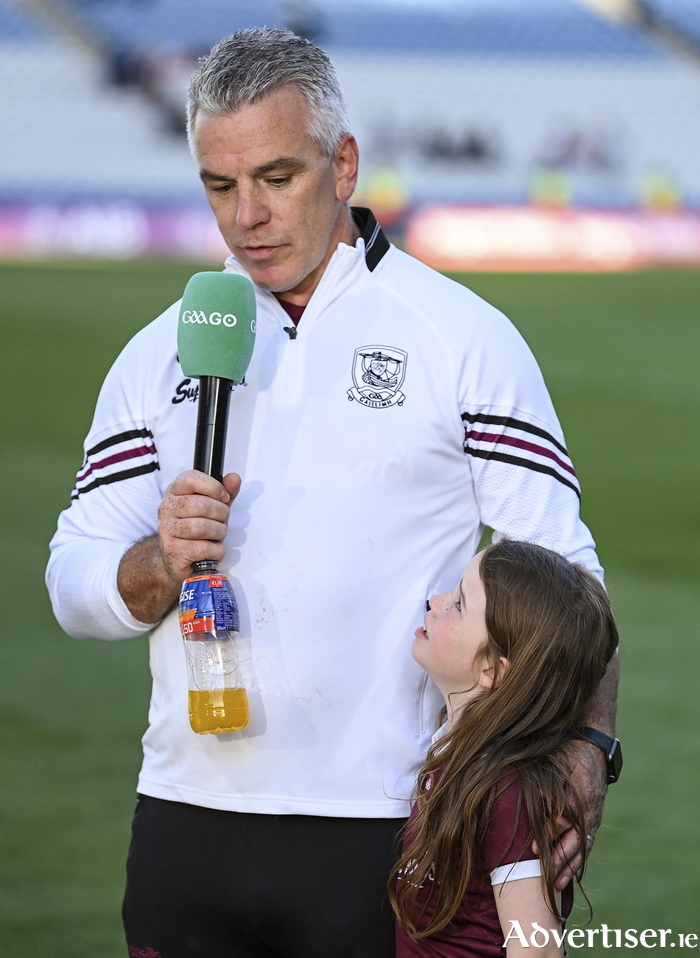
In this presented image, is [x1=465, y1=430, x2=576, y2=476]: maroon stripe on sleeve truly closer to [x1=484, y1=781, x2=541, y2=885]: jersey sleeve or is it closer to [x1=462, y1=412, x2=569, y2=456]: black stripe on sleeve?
[x1=462, y1=412, x2=569, y2=456]: black stripe on sleeve

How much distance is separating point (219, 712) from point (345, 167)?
3.34ft

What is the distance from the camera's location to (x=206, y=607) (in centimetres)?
189

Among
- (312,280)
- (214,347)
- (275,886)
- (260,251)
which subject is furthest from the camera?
(312,280)

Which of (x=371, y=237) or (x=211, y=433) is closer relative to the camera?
(x=211, y=433)

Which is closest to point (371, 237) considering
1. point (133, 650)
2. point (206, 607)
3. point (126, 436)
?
point (126, 436)

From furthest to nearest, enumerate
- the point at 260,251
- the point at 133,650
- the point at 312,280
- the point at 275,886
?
1. the point at 133,650
2. the point at 312,280
3. the point at 260,251
4. the point at 275,886

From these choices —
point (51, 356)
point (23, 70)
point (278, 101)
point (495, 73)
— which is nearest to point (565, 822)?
point (278, 101)

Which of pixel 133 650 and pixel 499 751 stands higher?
pixel 133 650

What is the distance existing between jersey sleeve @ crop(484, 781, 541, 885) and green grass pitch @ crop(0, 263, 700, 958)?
197 centimetres

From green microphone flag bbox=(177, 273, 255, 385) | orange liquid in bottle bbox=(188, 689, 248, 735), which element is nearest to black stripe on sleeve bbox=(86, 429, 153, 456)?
green microphone flag bbox=(177, 273, 255, 385)

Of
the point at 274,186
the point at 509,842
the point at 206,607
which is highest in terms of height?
the point at 274,186

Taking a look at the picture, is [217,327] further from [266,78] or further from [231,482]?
[266,78]

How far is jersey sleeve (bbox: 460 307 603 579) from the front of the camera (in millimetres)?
2168

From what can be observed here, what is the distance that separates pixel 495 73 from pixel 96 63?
9.80 meters
